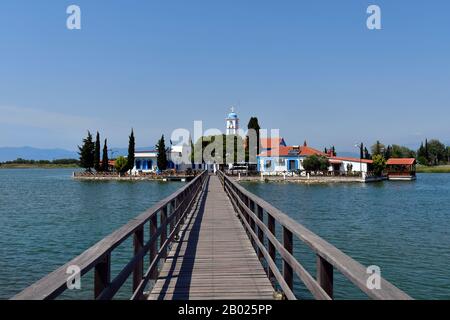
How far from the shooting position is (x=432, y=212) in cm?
3431

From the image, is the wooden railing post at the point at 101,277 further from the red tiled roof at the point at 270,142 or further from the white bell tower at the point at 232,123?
the white bell tower at the point at 232,123

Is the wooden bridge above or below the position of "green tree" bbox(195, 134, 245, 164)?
below

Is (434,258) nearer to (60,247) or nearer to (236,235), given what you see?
(236,235)

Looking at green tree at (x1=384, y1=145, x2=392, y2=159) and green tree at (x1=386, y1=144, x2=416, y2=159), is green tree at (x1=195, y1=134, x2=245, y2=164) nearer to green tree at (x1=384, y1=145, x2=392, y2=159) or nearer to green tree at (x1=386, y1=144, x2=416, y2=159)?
green tree at (x1=384, y1=145, x2=392, y2=159)

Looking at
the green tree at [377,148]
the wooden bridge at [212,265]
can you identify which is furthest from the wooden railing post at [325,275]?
the green tree at [377,148]

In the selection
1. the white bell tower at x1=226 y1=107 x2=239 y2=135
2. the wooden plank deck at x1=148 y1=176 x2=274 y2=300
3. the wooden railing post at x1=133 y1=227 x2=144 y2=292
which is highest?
the white bell tower at x1=226 y1=107 x2=239 y2=135

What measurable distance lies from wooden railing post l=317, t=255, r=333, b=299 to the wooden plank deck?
2.42 m

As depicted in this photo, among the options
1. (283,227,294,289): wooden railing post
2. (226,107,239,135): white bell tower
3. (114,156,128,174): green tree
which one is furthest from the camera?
(226,107,239,135): white bell tower

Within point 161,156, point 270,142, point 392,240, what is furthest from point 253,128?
point 392,240

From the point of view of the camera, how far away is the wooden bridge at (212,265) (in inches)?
119

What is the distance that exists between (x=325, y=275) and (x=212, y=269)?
4008mm

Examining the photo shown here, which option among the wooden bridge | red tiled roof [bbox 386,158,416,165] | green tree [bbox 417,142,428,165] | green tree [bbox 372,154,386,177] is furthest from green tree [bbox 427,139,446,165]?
the wooden bridge

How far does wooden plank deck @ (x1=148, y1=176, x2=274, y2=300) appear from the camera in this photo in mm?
6047

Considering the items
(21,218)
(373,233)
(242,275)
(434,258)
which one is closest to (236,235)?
(242,275)
